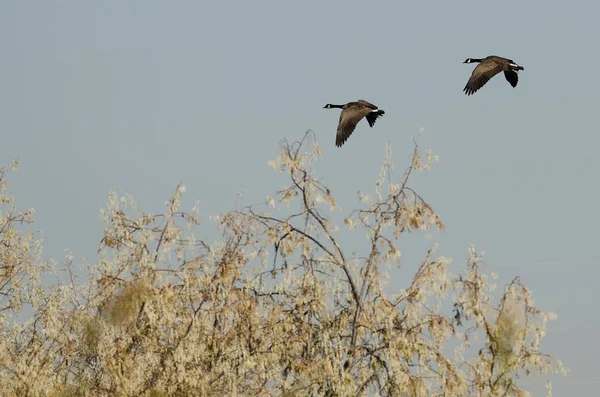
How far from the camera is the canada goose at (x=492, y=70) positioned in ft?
50.4

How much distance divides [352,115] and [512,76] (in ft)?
9.65

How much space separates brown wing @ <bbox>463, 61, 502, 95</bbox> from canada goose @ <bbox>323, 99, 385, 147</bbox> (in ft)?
4.66

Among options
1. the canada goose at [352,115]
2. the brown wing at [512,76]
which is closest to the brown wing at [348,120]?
the canada goose at [352,115]

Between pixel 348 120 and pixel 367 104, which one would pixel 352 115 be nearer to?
pixel 348 120

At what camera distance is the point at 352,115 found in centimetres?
1440

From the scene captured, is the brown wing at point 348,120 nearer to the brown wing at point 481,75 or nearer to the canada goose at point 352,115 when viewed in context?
the canada goose at point 352,115

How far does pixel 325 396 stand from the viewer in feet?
36.1

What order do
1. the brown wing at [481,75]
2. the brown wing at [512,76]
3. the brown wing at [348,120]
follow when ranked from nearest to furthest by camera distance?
the brown wing at [348,120] < the brown wing at [481,75] < the brown wing at [512,76]

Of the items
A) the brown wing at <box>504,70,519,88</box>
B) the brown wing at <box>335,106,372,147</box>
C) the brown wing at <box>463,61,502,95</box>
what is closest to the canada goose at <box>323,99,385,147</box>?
the brown wing at <box>335,106,372,147</box>

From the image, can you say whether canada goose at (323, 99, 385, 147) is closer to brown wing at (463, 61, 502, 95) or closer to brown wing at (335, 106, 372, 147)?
brown wing at (335, 106, 372, 147)

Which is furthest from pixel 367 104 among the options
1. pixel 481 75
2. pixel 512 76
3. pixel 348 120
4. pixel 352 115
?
pixel 512 76

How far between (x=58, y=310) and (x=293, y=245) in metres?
3.26

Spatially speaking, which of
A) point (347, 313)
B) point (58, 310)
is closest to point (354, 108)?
point (347, 313)

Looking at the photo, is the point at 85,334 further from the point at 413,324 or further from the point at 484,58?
the point at 484,58
